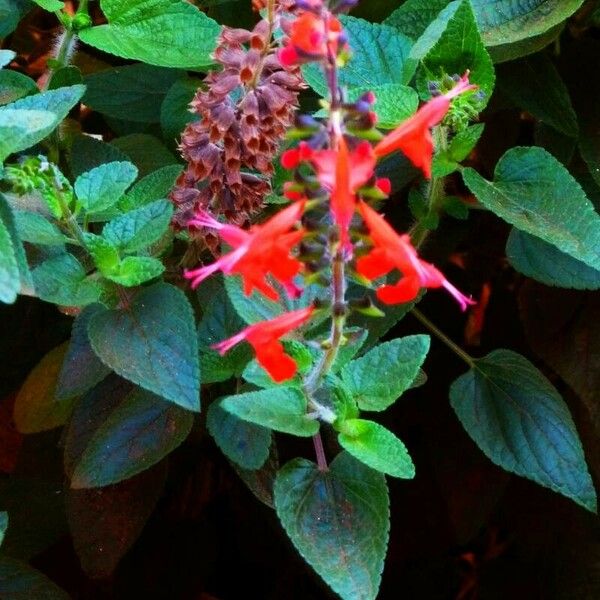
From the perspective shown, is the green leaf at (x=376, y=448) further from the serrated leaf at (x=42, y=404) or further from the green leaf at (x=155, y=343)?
the serrated leaf at (x=42, y=404)

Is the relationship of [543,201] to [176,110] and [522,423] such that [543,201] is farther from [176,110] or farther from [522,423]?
[176,110]

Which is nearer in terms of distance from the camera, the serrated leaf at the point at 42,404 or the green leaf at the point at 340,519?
the green leaf at the point at 340,519

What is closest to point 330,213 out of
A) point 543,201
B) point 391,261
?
point 391,261

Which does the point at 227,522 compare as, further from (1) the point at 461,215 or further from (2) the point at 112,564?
(1) the point at 461,215

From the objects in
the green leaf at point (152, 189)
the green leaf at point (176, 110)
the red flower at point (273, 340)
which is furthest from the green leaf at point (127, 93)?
the red flower at point (273, 340)

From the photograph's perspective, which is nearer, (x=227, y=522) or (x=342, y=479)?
(x=342, y=479)

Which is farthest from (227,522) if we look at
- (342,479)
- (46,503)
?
(342,479)
